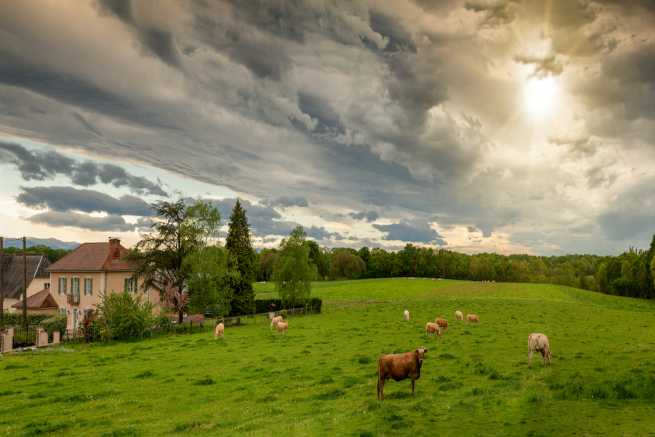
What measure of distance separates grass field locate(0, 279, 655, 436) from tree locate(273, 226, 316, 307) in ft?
82.3

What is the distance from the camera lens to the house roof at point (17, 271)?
66062mm

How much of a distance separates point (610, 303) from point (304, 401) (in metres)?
81.9

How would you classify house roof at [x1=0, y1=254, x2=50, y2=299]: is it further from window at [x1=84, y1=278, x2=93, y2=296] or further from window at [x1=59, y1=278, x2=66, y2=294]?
window at [x1=84, y1=278, x2=93, y2=296]

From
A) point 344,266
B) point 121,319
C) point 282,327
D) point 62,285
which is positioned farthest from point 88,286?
point 344,266

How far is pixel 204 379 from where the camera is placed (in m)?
21.5

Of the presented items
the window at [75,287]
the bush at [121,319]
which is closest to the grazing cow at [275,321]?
the bush at [121,319]

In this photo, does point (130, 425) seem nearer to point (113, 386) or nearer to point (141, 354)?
point (113, 386)

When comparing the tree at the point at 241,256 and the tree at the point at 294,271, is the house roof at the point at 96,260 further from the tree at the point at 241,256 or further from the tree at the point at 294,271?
the tree at the point at 294,271

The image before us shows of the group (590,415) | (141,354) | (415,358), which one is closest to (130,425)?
(415,358)

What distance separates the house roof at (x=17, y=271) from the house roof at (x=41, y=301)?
460 centimetres

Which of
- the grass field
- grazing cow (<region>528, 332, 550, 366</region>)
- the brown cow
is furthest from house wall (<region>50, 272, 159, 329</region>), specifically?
grazing cow (<region>528, 332, 550, 366</region>)

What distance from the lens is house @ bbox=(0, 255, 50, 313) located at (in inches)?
2562

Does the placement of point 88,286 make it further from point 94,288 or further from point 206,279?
point 206,279

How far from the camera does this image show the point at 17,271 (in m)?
68.1
